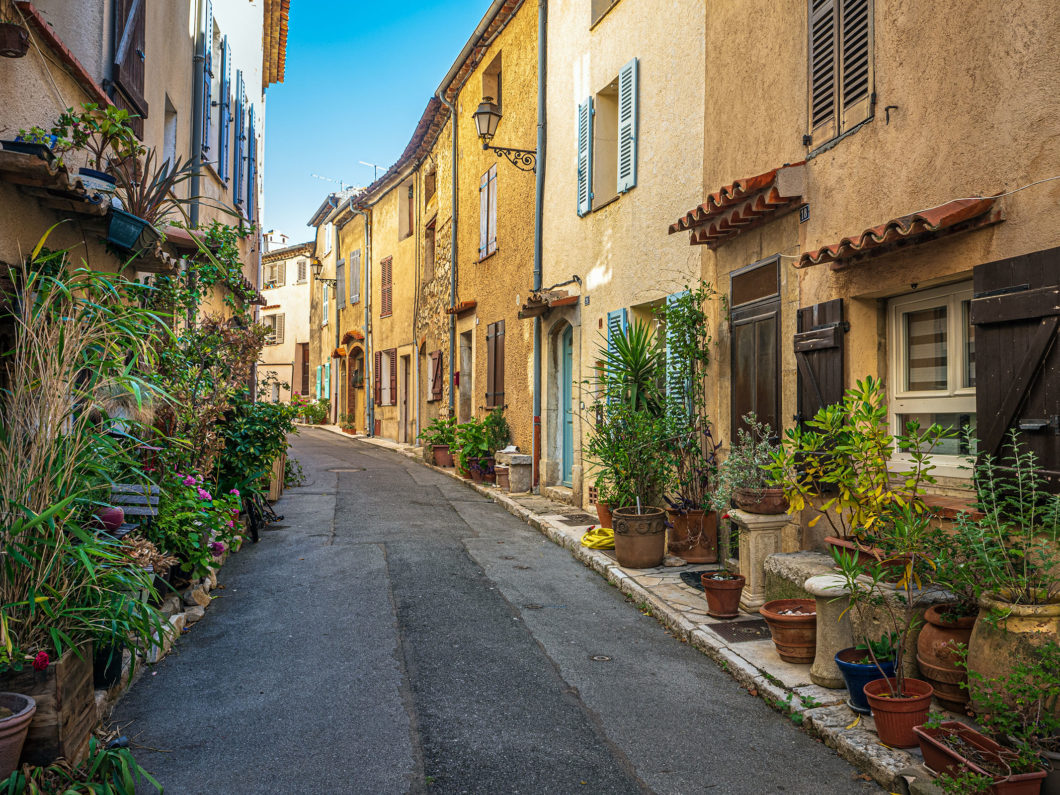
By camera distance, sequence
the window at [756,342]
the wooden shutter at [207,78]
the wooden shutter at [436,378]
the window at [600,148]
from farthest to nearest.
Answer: the wooden shutter at [436,378]
the window at [600,148]
the wooden shutter at [207,78]
the window at [756,342]

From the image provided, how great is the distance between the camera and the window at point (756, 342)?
608 centimetres

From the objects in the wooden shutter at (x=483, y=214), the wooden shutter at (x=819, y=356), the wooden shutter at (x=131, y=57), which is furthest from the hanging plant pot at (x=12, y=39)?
the wooden shutter at (x=483, y=214)

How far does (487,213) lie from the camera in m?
14.5

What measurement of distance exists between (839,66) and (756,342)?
6.94 feet

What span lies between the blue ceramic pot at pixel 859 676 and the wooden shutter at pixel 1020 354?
3.73 ft

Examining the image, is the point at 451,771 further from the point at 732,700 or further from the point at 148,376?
the point at 148,376

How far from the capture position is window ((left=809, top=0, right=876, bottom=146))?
497 cm

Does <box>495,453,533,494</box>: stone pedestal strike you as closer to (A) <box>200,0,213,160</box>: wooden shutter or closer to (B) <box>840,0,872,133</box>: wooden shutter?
(A) <box>200,0,213,160</box>: wooden shutter

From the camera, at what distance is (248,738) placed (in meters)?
3.65

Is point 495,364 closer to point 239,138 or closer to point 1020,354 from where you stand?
point 239,138

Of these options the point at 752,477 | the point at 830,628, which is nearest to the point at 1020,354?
the point at 830,628

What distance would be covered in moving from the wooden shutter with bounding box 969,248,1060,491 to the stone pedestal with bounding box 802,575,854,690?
101 cm

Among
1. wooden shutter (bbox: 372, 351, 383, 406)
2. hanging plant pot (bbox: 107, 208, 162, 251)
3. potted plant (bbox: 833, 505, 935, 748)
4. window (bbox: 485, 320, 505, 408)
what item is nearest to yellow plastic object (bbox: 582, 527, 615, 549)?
potted plant (bbox: 833, 505, 935, 748)

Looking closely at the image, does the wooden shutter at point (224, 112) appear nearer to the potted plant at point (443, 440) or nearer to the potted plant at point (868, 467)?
the potted plant at point (443, 440)
